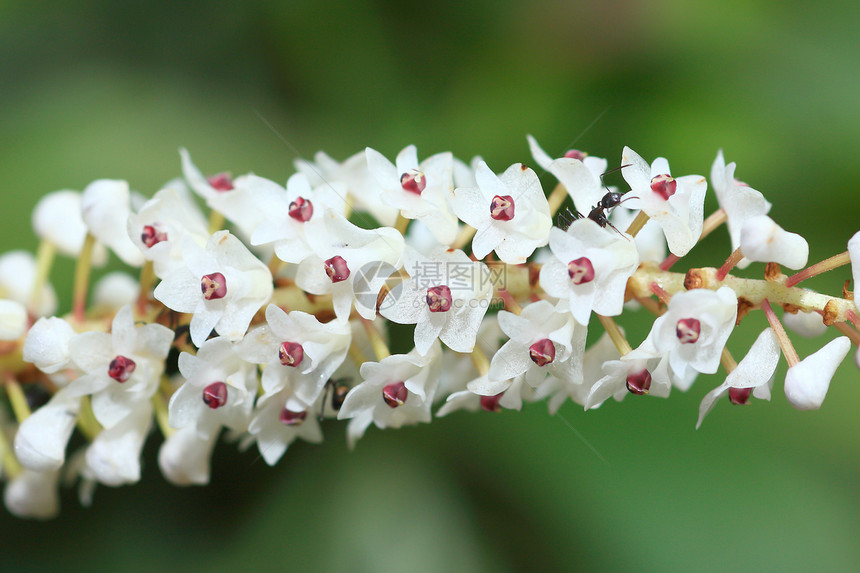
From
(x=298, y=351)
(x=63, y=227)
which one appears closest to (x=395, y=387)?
(x=298, y=351)

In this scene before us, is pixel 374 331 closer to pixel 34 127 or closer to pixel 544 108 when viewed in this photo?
pixel 544 108

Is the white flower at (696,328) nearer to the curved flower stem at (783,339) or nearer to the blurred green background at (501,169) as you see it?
the curved flower stem at (783,339)

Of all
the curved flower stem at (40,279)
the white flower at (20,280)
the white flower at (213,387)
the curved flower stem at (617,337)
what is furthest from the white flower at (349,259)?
the white flower at (20,280)

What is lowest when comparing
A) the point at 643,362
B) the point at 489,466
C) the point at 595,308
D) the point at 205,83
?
the point at 489,466

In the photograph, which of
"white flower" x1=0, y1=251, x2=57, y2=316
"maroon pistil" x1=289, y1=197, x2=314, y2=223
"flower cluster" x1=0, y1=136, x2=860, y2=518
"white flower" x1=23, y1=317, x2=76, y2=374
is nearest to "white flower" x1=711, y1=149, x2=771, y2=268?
"flower cluster" x1=0, y1=136, x2=860, y2=518

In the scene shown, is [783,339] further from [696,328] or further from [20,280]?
[20,280]

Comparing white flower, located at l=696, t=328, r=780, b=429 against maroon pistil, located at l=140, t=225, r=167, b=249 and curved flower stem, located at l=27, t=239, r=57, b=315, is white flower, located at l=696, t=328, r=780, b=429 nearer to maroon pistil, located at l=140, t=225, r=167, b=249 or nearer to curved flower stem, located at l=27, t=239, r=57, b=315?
maroon pistil, located at l=140, t=225, r=167, b=249

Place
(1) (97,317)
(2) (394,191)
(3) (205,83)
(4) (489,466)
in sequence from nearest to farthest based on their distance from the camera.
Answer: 1. (2) (394,191)
2. (1) (97,317)
3. (4) (489,466)
4. (3) (205,83)

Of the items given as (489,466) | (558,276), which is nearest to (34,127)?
(489,466)
